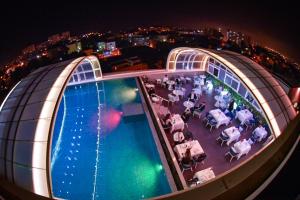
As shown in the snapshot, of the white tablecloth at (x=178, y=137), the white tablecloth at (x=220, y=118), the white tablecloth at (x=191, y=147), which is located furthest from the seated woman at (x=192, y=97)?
the white tablecloth at (x=191, y=147)

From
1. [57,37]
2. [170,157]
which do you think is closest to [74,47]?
[57,37]

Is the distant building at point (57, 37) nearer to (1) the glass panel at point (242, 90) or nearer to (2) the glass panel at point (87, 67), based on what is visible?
(2) the glass panel at point (87, 67)

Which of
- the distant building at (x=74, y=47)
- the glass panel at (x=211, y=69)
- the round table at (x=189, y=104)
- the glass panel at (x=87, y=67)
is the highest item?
the glass panel at (x=87, y=67)

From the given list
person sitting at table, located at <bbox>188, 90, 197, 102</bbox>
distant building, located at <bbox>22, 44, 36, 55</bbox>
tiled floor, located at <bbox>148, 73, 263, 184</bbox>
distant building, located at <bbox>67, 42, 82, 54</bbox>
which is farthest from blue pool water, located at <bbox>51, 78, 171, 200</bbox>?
distant building, located at <bbox>22, 44, 36, 55</bbox>

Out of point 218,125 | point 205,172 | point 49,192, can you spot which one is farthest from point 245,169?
point 218,125

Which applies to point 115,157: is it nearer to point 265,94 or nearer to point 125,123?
point 125,123

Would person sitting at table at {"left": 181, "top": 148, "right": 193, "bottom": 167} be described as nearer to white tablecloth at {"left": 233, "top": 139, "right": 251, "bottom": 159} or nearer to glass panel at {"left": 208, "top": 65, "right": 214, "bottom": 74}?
white tablecloth at {"left": 233, "top": 139, "right": 251, "bottom": 159}

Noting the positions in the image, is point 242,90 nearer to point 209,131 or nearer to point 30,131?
point 209,131
